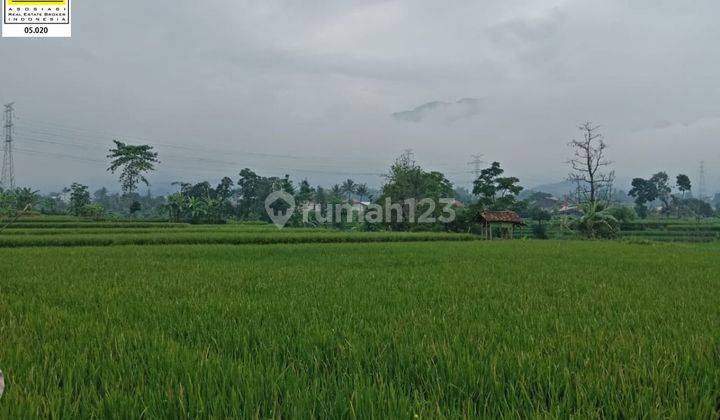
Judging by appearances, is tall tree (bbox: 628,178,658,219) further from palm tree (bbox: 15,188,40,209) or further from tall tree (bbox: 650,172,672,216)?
palm tree (bbox: 15,188,40,209)

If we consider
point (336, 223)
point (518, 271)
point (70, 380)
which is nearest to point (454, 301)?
point (70, 380)

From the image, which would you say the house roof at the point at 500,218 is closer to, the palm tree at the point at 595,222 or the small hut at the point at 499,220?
the small hut at the point at 499,220

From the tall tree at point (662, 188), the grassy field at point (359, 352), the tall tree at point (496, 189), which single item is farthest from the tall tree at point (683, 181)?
the grassy field at point (359, 352)

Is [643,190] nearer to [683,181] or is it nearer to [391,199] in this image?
[683,181]

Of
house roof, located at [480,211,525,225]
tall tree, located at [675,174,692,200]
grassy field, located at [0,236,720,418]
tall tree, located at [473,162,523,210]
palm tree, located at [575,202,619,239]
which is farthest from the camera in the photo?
tall tree, located at [675,174,692,200]

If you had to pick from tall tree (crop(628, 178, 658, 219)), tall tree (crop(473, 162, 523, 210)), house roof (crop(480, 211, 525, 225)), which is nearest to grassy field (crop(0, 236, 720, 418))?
house roof (crop(480, 211, 525, 225))

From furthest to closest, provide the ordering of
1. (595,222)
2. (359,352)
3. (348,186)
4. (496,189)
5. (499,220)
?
(348,186) → (496,189) → (499,220) → (595,222) → (359,352)

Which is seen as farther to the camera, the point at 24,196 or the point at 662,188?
the point at 662,188

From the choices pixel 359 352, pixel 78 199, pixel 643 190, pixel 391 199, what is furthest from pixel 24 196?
pixel 643 190

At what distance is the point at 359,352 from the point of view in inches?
94.9

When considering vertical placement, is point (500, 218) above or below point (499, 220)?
above

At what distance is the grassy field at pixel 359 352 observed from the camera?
1709mm

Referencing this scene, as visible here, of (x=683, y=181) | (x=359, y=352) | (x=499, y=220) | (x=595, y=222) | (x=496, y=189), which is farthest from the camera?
(x=683, y=181)

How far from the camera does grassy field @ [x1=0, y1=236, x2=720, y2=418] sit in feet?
5.61
